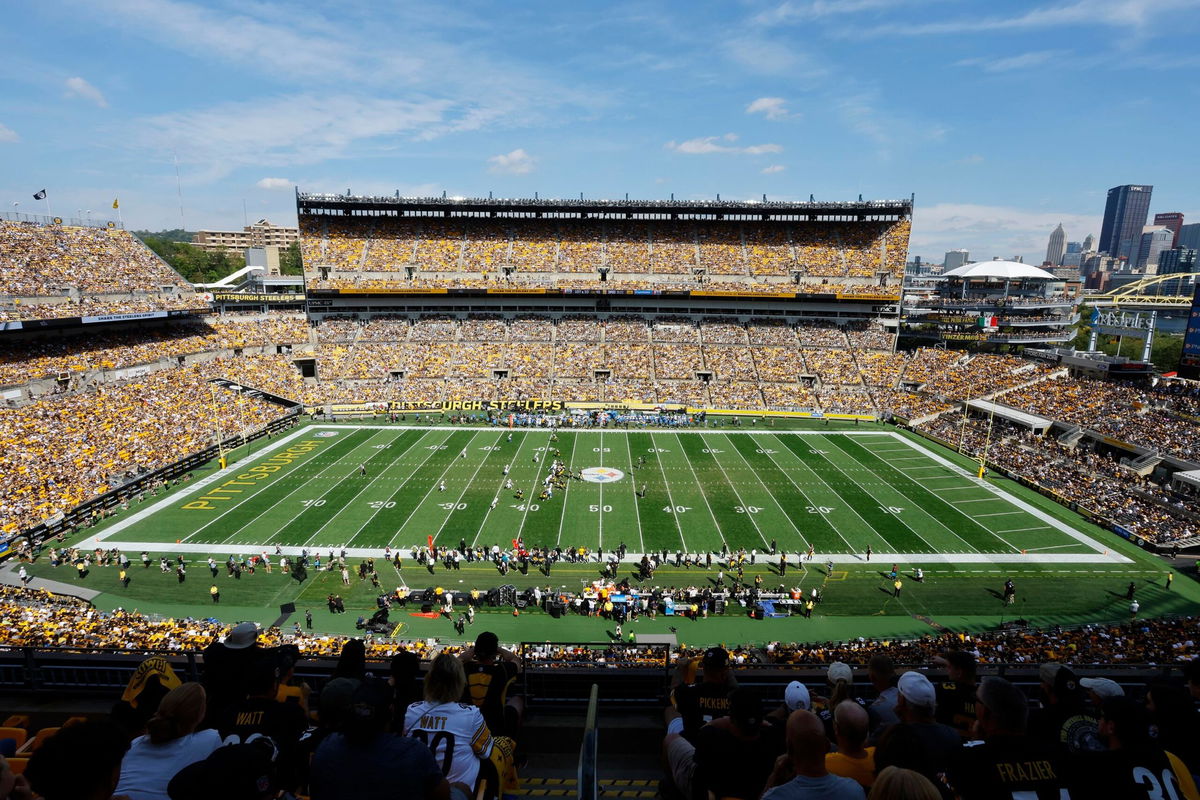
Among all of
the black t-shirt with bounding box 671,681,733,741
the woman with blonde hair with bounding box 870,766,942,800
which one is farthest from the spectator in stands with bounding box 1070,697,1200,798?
the black t-shirt with bounding box 671,681,733,741

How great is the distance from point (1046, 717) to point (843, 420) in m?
43.1

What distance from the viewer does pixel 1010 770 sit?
3320 millimetres

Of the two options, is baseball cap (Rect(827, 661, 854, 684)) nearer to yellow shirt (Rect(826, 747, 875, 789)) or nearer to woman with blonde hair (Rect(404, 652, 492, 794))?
yellow shirt (Rect(826, 747, 875, 789))

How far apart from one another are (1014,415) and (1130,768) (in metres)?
41.0

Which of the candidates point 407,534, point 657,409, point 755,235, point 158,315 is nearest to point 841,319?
point 755,235

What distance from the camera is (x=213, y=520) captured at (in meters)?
26.0

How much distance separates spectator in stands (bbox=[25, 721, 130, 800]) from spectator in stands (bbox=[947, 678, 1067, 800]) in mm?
4220

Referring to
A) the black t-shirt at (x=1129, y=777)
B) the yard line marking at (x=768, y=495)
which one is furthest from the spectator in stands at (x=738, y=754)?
the yard line marking at (x=768, y=495)

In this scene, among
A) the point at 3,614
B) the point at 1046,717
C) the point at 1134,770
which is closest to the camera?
the point at 1134,770

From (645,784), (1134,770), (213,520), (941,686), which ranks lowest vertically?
(213,520)

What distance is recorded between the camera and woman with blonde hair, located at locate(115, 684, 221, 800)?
10.5 feet

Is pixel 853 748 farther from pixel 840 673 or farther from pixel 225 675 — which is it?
pixel 225 675

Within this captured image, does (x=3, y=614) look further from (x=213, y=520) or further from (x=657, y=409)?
(x=657, y=409)

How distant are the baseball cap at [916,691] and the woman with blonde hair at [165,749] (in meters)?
4.16
